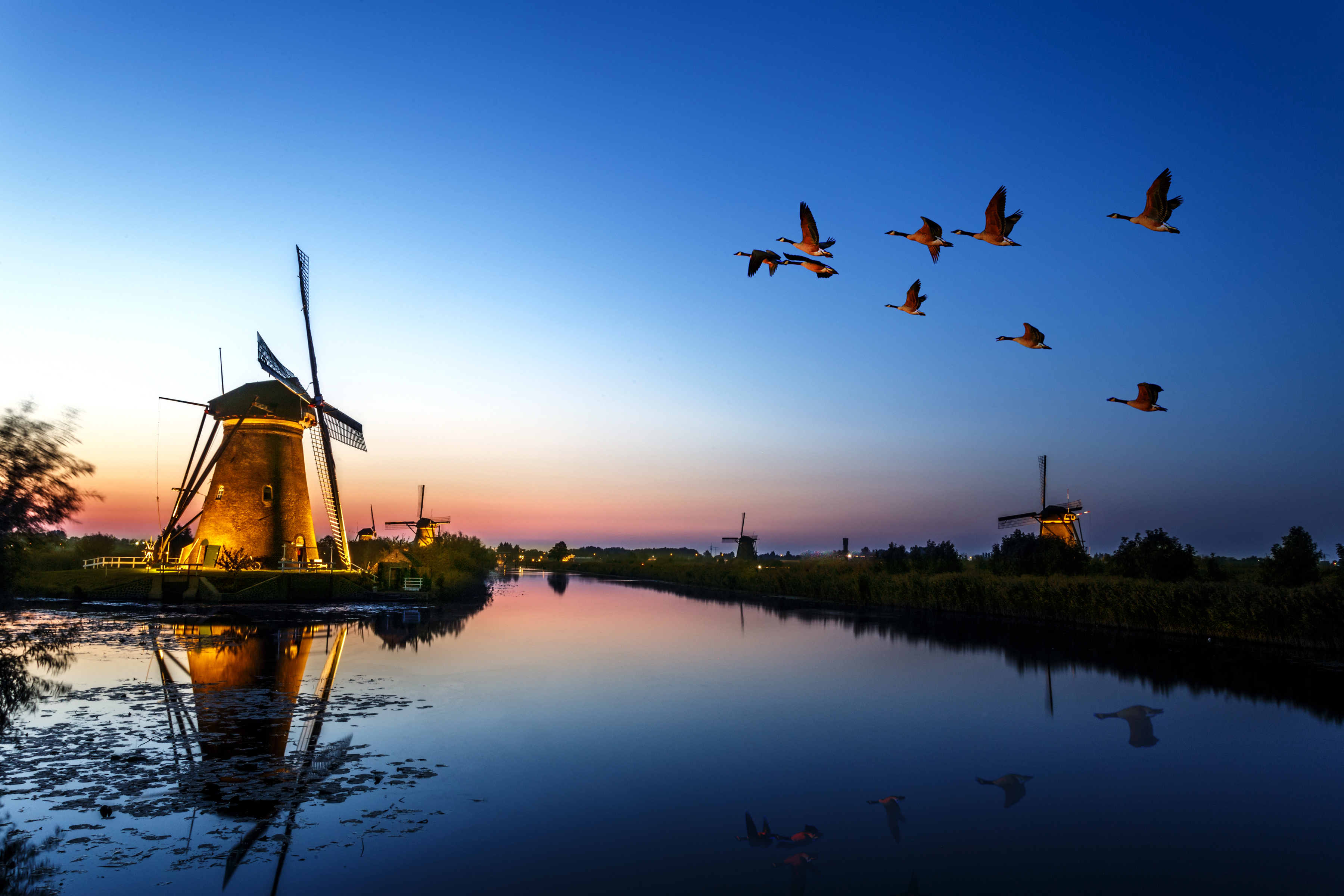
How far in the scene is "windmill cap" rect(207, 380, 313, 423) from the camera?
103 feet

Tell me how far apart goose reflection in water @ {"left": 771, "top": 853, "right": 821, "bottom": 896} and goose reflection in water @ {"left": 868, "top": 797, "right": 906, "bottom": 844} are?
3.46 ft

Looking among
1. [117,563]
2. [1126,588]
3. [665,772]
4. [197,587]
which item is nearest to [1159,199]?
[665,772]

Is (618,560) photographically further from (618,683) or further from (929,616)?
(618,683)

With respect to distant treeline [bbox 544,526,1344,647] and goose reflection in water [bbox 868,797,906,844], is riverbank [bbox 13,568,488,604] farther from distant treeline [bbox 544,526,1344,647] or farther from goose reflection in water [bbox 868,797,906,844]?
goose reflection in water [bbox 868,797,906,844]

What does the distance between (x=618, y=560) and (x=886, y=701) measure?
9105cm

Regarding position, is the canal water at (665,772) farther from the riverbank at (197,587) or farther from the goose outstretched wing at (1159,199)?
the riverbank at (197,587)

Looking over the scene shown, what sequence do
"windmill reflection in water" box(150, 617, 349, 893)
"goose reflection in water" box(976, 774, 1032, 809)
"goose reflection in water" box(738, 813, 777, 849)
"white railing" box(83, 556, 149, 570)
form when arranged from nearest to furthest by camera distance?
"windmill reflection in water" box(150, 617, 349, 893)
"goose reflection in water" box(738, 813, 777, 849)
"goose reflection in water" box(976, 774, 1032, 809)
"white railing" box(83, 556, 149, 570)

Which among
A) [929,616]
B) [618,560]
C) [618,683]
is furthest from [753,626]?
[618,560]

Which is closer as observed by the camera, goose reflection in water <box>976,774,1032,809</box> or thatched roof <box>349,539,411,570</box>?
goose reflection in water <box>976,774,1032,809</box>

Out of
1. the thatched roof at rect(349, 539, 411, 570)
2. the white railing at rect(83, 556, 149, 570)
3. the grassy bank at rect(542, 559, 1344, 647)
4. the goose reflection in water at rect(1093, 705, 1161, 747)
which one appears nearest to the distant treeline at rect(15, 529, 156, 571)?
the white railing at rect(83, 556, 149, 570)

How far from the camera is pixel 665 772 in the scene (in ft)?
30.4

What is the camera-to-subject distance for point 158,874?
541 cm

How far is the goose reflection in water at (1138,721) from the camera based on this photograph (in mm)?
11430

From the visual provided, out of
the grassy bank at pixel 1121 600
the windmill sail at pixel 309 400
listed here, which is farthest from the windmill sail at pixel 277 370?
the grassy bank at pixel 1121 600
